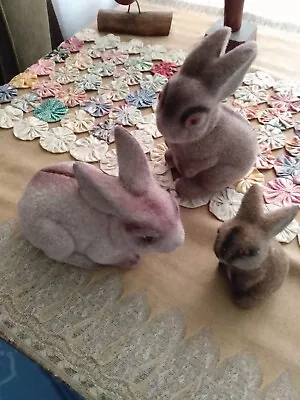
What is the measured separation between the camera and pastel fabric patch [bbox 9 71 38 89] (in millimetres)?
772

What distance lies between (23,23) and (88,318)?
0.63m

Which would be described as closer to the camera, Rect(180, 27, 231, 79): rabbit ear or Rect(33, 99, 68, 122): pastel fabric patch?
Rect(180, 27, 231, 79): rabbit ear

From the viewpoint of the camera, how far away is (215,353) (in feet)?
1.63

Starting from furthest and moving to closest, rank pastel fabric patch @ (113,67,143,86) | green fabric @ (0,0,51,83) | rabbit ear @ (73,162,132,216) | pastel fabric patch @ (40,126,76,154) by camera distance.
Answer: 1. green fabric @ (0,0,51,83)
2. pastel fabric patch @ (113,67,143,86)
3. pastel fabric patch @ (40,126,76,154)
4. rabbit ear @ (73,162,132,216)

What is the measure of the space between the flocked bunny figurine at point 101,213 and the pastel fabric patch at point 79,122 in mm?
174

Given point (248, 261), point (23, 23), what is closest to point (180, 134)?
point (248, 261)

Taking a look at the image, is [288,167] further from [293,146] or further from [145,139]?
[145,139]

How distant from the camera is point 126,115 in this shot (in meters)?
0.72

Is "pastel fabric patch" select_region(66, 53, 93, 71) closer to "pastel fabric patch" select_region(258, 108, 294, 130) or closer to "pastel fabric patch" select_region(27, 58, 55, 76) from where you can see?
"pastel fabric patch" select_region(27, 58, 55, 76)

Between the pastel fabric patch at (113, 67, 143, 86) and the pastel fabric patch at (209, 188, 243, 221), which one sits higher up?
the pastel fabric patch at (113, 67, 143, 86)

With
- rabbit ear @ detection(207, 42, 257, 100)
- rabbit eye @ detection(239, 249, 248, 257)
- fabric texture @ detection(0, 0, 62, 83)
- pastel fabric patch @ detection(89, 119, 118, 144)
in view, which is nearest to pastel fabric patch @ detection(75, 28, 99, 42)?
fabric texture @ detection(0, 0, 62, 83)

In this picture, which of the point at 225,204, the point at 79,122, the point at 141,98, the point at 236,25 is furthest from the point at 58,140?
the point at 236,25

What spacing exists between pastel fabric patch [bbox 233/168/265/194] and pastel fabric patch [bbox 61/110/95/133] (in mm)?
224

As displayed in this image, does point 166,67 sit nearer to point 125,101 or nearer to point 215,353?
point 125,101
